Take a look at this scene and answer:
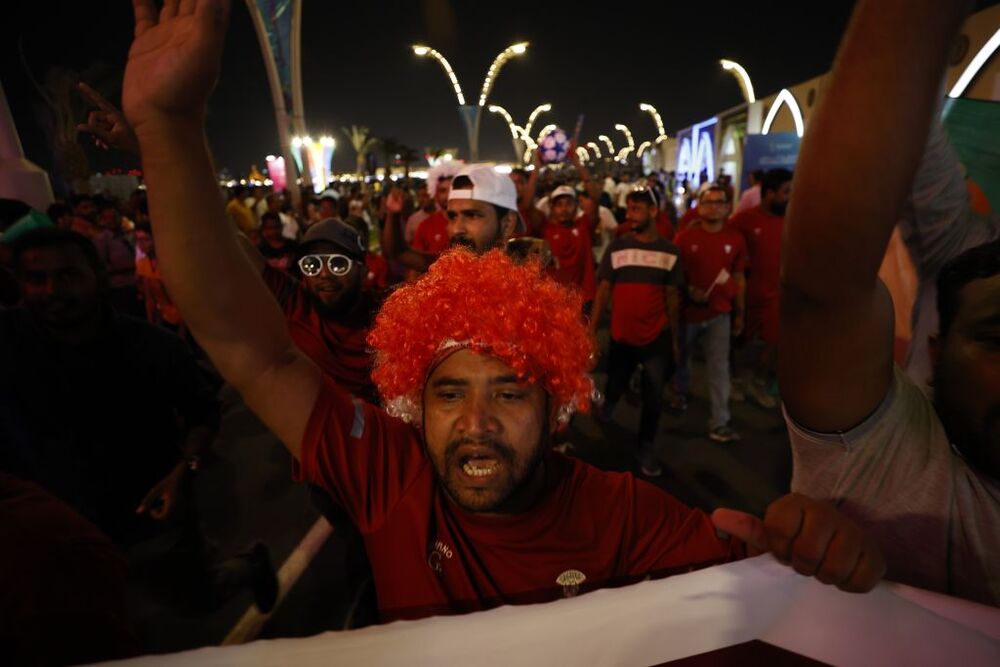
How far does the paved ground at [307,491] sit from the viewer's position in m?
3.27

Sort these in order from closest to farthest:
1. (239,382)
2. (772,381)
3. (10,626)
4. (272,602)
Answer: (10,626)
(239,382)
(272,602)
(772,381)

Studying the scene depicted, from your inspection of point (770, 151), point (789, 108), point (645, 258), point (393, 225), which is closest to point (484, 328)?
point (645, 258)

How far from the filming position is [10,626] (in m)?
1.21

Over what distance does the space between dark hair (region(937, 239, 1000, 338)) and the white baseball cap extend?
2908 millimetres

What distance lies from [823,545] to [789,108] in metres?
22.0

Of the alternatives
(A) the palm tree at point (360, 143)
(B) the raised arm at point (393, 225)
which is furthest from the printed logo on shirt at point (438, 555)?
(A) the palm tree at point (360, 143)

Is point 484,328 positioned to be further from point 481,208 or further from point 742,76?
point 742,76

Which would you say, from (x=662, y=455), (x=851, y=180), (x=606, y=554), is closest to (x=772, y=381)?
(x=662, y=455)

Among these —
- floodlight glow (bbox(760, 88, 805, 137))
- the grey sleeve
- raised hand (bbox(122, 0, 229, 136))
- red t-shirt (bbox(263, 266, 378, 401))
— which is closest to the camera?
raised hand (bbox(122, 0, 229, 136))

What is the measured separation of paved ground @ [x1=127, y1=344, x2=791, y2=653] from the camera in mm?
3273

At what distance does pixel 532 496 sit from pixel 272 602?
2605mm

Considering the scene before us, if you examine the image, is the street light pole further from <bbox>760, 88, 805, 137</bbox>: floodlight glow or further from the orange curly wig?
the orange curly wig

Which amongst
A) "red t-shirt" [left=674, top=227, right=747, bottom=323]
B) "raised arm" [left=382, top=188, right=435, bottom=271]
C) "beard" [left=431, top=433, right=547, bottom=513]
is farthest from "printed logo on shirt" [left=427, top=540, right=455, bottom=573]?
"raised arm" [left=382, top=188, right=435, bottom=271]

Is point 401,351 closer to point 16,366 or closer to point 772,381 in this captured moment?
point 16,366
